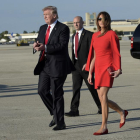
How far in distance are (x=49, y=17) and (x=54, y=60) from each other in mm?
648

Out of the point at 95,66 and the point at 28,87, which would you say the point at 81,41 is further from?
the point at 28,87

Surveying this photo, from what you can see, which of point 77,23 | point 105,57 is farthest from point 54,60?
point 77,23

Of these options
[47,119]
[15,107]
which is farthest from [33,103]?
[47,119]

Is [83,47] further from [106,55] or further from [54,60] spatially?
[106,55]

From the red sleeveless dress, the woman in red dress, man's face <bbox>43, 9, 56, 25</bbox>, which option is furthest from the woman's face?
man's face <bbox>43, 9, 56, 25</bbox>

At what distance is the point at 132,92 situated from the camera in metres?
11.6

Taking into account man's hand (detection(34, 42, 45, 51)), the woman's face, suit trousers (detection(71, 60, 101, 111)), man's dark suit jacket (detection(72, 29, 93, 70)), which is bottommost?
suit trousers (detection(71, 60, 101, 111))

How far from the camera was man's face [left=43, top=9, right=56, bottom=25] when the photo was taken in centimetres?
704

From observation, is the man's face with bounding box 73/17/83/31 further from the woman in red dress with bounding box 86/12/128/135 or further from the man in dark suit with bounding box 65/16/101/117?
the woman in red dress with bounding box 86/12/128/135

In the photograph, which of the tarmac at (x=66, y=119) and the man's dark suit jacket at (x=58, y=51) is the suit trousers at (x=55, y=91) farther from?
the tarmac at (x=66, y=119)

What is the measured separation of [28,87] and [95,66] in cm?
677

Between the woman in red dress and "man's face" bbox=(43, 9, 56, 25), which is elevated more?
"man's face" bbox=(43, 9, 56, 25)

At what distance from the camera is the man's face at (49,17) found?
7.04 m

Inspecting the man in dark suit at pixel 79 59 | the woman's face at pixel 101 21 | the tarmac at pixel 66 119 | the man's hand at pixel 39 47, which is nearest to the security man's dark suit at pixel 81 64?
the man in dark suit at pixel 79 59
